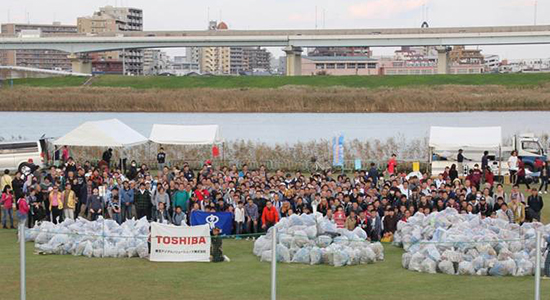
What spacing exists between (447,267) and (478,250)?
27.1 inches

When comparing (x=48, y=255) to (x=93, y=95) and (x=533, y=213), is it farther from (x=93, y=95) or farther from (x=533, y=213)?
(x=93, y=95)

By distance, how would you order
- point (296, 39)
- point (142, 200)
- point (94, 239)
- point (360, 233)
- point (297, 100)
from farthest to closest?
point (296, 39) < point (297, 100) < point (142, 200) < point (360, 233) < point (94, 239)

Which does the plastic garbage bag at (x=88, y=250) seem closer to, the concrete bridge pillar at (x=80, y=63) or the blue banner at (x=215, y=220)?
the blue banner at (x=215, y=220)

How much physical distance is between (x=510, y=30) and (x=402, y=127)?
48612mm

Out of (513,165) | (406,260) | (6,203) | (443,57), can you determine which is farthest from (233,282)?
(443,57)

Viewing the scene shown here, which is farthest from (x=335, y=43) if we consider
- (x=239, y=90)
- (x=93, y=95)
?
(x=93, y=95)

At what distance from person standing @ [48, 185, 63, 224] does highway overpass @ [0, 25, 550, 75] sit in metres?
83.4

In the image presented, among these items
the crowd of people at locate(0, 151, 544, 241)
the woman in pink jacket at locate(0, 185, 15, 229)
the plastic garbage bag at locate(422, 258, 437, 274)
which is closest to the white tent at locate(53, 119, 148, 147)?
the crowd of people at locate(0, 151, 544, 241)

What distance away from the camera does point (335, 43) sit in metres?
104

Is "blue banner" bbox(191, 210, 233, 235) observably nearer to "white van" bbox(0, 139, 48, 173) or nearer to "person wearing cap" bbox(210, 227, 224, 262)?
"person wearing cap" bbox(210, 227, 224, 262)

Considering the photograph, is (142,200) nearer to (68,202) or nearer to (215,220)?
(68,202)

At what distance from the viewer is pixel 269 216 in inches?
803

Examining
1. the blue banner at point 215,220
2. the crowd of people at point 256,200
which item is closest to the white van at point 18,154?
the crowd of people at point 256,200

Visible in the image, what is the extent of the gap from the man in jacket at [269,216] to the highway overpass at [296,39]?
8377 cm
